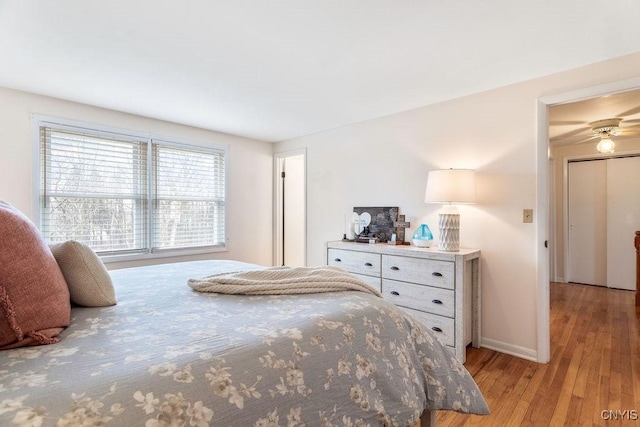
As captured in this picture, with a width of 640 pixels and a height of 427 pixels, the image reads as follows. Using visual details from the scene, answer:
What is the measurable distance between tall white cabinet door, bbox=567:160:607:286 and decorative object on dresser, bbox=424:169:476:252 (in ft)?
11.6

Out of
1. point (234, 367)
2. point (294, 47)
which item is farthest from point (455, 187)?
point (234, 367)

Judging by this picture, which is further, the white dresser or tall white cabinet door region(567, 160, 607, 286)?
tall white cabinet door region(567, 160, 607, 286)

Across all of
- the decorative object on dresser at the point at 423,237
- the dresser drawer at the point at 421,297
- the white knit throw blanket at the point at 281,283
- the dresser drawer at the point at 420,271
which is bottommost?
the dresser drawer at the point at 421,297

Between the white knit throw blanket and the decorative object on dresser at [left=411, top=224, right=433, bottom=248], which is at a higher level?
the decorative object on dresser at [left=411, top=224, right=433, bottom=248]

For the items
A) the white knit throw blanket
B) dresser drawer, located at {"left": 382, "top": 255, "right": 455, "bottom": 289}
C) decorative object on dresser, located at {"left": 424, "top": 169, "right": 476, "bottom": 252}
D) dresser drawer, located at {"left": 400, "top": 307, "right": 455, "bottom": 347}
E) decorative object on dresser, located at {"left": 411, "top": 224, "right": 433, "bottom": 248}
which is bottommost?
dresser drawer, located at {"left": 400, "top": 307, "right": 455, "bottom": 347}

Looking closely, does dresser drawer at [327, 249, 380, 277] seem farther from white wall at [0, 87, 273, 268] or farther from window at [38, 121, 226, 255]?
window at [38, 121, 226, 255]

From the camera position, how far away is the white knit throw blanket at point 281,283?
1.45 m

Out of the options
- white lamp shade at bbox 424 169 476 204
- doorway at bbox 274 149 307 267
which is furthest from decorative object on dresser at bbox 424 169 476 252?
doorway at bbox 274 149 307 267

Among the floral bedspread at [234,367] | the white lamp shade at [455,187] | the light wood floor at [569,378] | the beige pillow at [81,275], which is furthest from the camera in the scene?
the white lamp shade at [455,187]

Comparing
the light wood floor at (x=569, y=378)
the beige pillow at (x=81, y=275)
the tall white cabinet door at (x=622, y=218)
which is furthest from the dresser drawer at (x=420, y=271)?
the tall white cabinet door at (x=622, y=218)

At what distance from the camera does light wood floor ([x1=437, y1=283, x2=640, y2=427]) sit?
1763mm

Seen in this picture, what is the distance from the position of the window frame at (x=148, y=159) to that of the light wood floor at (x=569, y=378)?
299cm

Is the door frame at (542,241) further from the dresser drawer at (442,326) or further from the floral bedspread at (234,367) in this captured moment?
the floral bedspread at (234,367)

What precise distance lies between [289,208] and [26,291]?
394 centimetres
